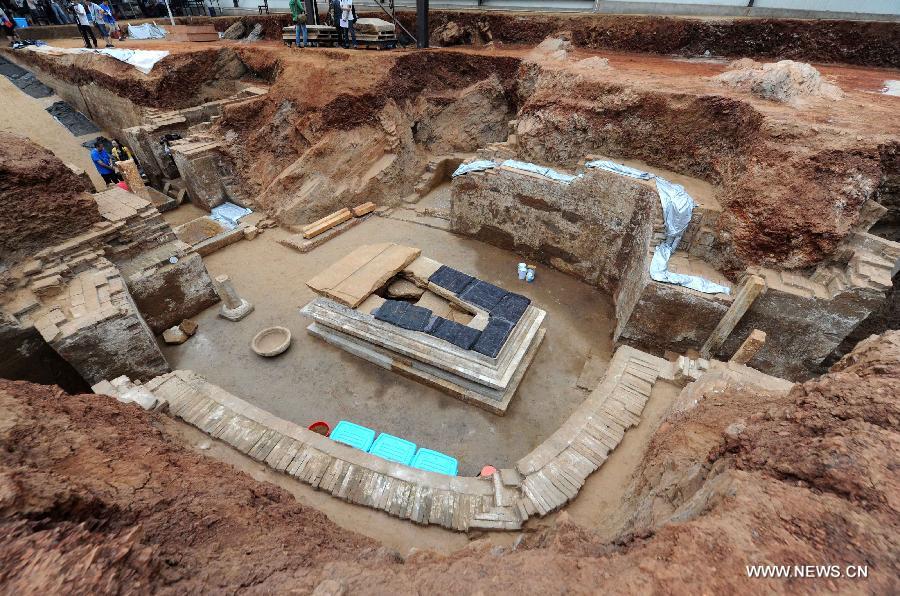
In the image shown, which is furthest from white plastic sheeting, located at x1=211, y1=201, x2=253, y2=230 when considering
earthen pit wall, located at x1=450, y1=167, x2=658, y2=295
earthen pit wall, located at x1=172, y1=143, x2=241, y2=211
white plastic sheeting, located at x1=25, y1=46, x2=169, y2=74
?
earthen pit wall, located at x1=450, y1=167, x2=658, y2=295

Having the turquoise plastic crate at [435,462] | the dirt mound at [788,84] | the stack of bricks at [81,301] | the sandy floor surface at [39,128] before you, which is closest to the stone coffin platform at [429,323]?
the turquoise plastic crate at [435,462]

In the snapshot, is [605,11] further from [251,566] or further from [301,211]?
[251,566]

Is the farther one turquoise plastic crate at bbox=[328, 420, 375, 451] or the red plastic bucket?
the red plastic bucket

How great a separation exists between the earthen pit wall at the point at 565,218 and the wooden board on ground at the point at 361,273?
10.3 ft

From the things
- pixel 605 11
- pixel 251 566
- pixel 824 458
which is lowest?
pixel 251 566

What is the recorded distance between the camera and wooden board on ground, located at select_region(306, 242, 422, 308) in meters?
7.26

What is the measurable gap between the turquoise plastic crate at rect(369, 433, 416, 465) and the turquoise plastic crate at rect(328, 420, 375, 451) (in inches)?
5.2

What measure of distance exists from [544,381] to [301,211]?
8.56 metres

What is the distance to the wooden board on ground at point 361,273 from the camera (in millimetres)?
7262

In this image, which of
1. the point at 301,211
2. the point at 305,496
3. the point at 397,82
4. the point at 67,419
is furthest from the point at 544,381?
the point at 397,82

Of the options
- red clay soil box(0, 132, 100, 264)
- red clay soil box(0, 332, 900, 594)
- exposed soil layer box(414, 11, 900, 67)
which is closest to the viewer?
red clay soil box(0, 332, 900, 594)

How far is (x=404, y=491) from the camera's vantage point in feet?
16.4

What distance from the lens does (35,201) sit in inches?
245

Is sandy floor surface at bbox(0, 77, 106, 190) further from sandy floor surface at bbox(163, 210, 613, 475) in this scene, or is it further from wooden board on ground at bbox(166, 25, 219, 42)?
wooden board on ground at bbox(166, 25, 219, 42)
